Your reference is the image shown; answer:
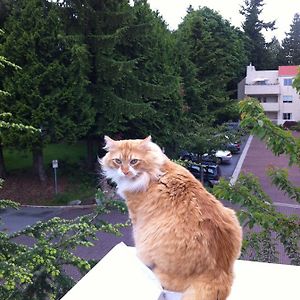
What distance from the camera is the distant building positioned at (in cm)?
2875

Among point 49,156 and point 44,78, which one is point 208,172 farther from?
point 49,156

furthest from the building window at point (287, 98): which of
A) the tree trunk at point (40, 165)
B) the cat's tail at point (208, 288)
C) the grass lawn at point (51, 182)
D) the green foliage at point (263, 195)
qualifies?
the cat's tail at point (208, 288)

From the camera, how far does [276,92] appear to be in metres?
29.0

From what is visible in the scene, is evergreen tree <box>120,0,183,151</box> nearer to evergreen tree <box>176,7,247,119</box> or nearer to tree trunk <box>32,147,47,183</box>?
evergreen tree <box>176,7,247,119</box>

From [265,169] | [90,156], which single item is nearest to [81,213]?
[90,156]

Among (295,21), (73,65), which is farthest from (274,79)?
(73,65)

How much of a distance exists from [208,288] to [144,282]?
0.37 m

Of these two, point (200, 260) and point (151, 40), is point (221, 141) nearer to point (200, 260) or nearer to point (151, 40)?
point (151, 40)

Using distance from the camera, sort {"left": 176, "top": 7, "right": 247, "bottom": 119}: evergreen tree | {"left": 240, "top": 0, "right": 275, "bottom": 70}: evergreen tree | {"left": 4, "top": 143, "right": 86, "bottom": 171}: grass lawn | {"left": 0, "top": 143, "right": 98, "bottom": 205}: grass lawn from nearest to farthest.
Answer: {"left": 0, "top": 143, "right": 98, "bottom": 205}: grass lawn → {"left": 4, "top": 143, "right": 86, "bottom": 171}: grass lawn → {"left": 176, "top": 7, "right": 247, "bottom": 119}: evergreen tree → {"left": 240, "top": 0, "right": 275, "bottom": 70}: evergreen tree

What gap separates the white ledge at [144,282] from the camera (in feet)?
5.97

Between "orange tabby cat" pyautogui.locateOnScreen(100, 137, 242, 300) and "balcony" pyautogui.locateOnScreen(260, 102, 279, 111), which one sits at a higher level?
"orange tabby cat" pyautogui.locateOnScreen(100, 137, 242, 300)

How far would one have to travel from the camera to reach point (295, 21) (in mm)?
35312

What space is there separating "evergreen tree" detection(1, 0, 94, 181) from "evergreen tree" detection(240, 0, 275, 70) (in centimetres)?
2371

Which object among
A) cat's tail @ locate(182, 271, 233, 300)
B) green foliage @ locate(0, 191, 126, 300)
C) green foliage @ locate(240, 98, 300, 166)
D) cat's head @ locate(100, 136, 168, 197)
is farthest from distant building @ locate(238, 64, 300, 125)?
cat's tail @ locate(182, 271, 233, 300)
